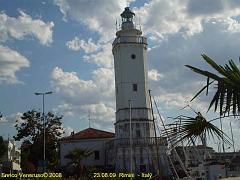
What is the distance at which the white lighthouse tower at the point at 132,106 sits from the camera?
57.2 m

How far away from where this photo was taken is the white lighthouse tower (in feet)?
188

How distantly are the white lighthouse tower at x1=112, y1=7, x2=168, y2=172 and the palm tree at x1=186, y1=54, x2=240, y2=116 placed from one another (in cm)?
5149

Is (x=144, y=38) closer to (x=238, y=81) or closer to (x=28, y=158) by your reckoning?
(x=28, y=158)

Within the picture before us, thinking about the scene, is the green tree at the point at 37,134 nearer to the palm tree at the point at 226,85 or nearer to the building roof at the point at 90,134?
the building roof at the point at 90,134

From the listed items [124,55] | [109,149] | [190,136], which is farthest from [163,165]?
[190,136]

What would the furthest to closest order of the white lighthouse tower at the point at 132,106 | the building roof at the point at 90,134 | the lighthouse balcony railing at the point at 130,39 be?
1. the building roof at the point at 90,134
2. the lighthouse balcony railing at the point at 130,39
3. the white lighthouse tower at the point at 132,106

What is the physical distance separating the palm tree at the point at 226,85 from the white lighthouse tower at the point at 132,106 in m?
Result: 51.5

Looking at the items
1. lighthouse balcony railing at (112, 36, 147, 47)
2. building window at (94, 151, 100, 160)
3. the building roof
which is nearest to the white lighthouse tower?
lighthouse balcony railing at (112, 36, 147, 47)

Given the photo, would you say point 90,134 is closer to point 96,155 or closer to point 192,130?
point 96,155

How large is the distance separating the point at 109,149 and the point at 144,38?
1691 cm

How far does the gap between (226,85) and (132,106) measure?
54.2m

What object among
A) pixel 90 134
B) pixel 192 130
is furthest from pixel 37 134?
pixel 192 130

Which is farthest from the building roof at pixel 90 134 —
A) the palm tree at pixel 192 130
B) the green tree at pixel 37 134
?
the palm tree at pixel 192 130

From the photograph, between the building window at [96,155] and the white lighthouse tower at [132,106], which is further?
the building window at [96,155]
